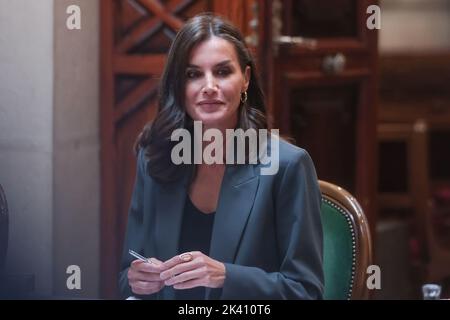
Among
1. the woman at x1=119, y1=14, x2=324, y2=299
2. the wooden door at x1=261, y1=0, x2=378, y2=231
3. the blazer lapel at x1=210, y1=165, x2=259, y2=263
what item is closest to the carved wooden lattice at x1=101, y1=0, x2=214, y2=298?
the woman at x1=119, y1=14, x2=324, y2=299

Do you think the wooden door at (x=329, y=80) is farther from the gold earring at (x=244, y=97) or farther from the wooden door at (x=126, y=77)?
the gold earring at (x=244, y=97)

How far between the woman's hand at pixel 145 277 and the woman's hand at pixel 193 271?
22 mm

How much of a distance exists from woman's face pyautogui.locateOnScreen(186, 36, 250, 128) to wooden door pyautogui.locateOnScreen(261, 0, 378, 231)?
1.02 m

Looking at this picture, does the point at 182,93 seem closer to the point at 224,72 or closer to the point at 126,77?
the point at 224,72

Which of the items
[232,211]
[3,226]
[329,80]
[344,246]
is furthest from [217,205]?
[329,80]

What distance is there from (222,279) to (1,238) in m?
0.42

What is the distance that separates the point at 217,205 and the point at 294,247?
0.45ft

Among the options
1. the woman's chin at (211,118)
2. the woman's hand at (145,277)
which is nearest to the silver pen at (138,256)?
the woman's hand at (145,277)

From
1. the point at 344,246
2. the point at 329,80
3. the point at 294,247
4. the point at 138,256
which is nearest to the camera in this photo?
the point at 294,247

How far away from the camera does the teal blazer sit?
4.07 feet

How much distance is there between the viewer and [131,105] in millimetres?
1551

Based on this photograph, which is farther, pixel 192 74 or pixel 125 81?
pixel 125 81

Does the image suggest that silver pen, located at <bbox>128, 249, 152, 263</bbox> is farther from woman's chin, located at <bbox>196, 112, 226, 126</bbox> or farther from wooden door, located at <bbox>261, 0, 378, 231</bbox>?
wooden door, located at <bbox>261, 0, 378, 231</bbox>

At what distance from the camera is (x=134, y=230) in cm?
135
